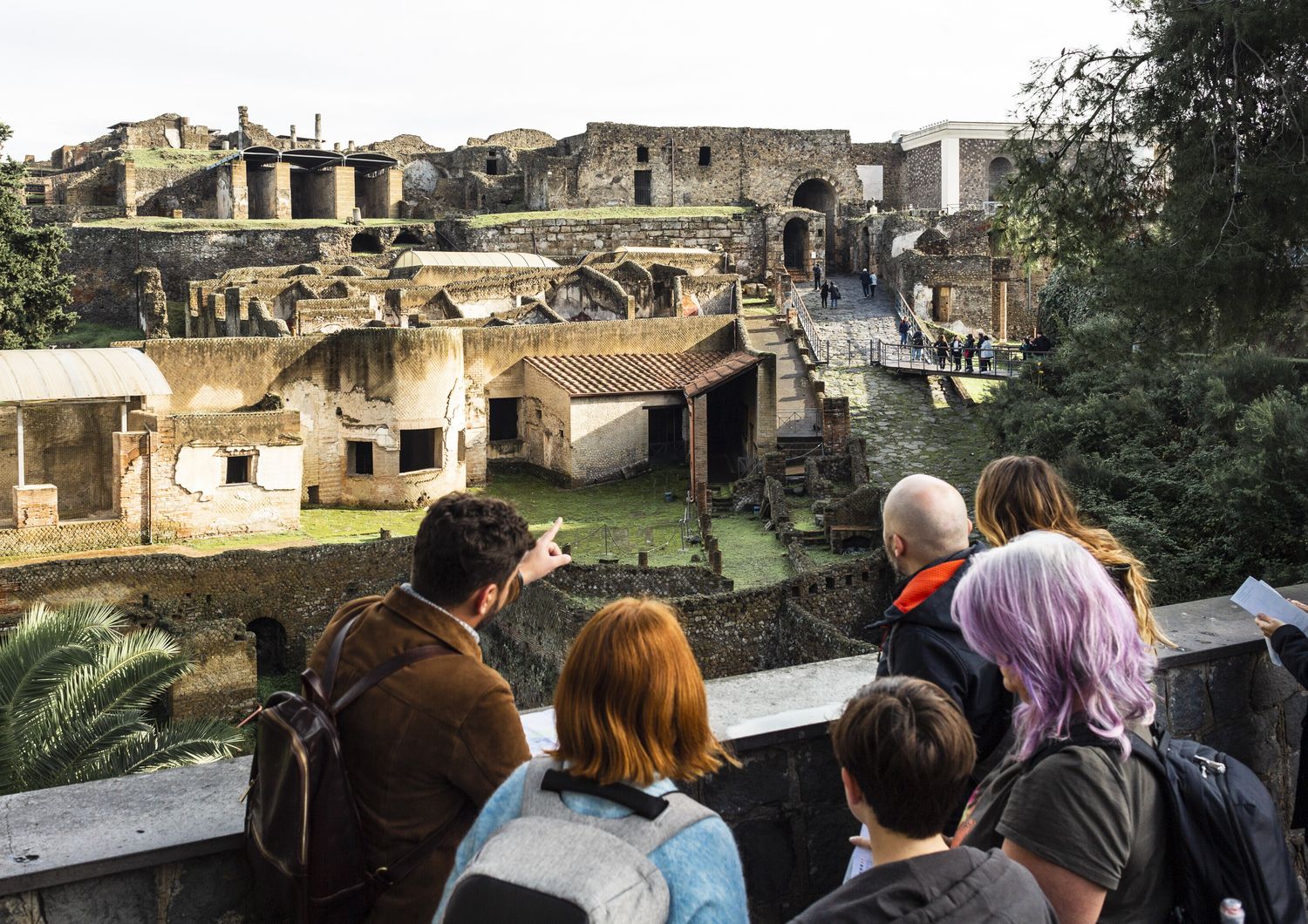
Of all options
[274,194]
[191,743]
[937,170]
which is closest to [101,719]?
[191,743]

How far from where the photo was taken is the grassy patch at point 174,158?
153 ft

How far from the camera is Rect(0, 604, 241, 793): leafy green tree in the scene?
735 centimetres

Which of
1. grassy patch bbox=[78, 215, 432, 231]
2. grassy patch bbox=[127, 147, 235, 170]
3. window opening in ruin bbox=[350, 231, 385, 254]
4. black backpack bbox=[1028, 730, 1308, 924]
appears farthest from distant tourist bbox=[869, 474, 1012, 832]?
grassy patch bbox=[127, 147, 235, 170]

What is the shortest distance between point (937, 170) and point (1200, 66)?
36.7m

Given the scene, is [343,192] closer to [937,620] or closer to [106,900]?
[937,620]

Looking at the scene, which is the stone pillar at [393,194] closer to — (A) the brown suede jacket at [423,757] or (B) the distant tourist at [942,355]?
(B) the distant tourist at [942,355]

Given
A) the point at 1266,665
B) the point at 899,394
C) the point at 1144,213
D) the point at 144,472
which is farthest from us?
the point at 899,394

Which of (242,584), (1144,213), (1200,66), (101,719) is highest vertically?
(1200,66)

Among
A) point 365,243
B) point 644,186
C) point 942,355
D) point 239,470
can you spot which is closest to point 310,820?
point 239,470

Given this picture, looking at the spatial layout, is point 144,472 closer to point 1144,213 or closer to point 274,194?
point 1144,213

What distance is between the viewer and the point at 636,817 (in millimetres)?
2547

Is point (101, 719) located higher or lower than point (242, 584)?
higher

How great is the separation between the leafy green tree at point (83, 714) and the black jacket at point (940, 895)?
4.96 metres

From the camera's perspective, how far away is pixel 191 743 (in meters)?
7.96
